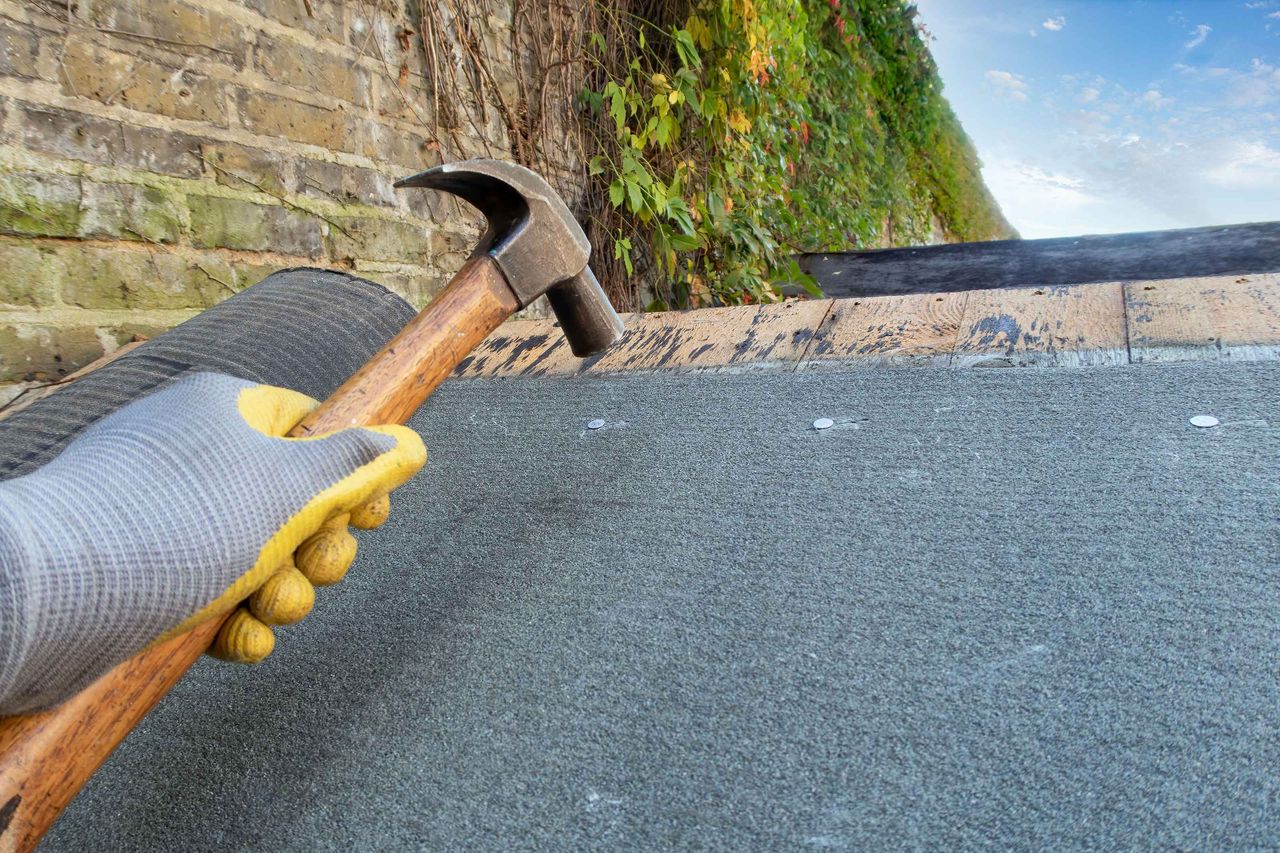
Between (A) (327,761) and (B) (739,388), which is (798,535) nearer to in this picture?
(B) (739,388)

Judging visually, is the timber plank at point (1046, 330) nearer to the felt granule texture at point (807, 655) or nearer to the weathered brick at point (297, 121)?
the felt granule texture at point (807, 655)

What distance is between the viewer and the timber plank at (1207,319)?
3.49 feet

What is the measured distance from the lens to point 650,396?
1.31m

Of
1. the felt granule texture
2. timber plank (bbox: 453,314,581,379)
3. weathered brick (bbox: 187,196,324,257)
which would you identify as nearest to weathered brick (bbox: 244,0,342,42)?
weathered brick (bbox: 187,196,324,257)

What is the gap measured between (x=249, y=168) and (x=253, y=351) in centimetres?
84

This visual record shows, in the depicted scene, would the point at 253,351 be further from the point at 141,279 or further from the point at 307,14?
the point at 307,14

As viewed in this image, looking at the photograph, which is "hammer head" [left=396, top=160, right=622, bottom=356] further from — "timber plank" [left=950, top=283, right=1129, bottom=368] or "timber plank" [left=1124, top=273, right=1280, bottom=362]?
"timber plank" [left=1124, top=273, right=1280, bottom=362]

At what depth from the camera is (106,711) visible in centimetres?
67

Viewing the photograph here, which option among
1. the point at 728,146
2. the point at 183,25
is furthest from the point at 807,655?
the point at 728,146

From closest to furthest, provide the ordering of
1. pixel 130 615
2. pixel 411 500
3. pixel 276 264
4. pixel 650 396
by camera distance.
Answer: pixel 130 615 < pixel 411 500 < pixel 650 396 < pixel 276 264

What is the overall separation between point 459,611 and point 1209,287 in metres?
1.15

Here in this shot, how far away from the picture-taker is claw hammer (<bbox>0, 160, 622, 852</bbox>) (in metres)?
0.62

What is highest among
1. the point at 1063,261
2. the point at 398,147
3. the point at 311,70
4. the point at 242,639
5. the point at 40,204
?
the point at 311,70

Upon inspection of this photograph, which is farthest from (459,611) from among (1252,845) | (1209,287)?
(1209,287)
